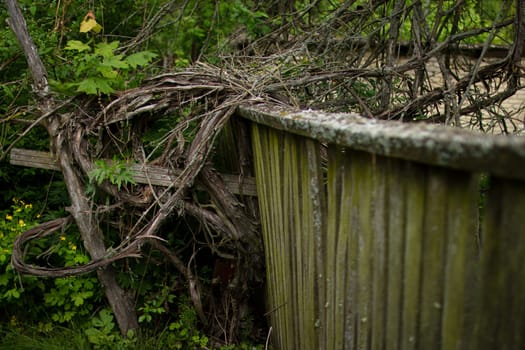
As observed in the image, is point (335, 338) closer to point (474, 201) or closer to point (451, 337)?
point (451, 337)

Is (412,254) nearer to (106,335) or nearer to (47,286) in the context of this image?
(106,335)

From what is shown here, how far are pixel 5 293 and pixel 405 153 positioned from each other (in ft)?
10.6

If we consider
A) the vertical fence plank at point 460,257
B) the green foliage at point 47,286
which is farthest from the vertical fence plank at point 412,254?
the green foliage at point 47,286

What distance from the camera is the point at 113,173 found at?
3.20 metres

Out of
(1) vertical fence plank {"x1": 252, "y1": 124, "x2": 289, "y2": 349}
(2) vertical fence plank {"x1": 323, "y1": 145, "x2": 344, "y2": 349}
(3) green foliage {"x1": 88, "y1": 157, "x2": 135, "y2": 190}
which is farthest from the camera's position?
(3) green foliage {"x1": 88, "y1": 157, "x2": 135, "y2": 190}

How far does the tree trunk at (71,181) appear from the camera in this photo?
3.55 metres

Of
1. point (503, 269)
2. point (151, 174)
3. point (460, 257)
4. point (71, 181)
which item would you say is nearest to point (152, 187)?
point (151, 174)

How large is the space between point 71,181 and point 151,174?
659mm

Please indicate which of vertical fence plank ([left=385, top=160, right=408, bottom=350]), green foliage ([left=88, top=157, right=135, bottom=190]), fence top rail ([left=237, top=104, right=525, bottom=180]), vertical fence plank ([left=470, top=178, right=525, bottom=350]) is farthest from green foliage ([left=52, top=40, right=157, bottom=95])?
vertical fence plank ([left=470, top=178, right=525, bottom=350])

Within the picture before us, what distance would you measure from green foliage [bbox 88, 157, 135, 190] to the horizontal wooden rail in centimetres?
6

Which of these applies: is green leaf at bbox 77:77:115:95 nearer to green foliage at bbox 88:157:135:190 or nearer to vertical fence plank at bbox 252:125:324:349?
green foliage at bbox 88:157:135:190

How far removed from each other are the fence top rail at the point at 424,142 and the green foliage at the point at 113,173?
4.35 feet

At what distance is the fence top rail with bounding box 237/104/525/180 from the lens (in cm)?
133

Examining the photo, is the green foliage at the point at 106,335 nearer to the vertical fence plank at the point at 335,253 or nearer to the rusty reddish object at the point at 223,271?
the rusty reddish object at the point at 223,271
